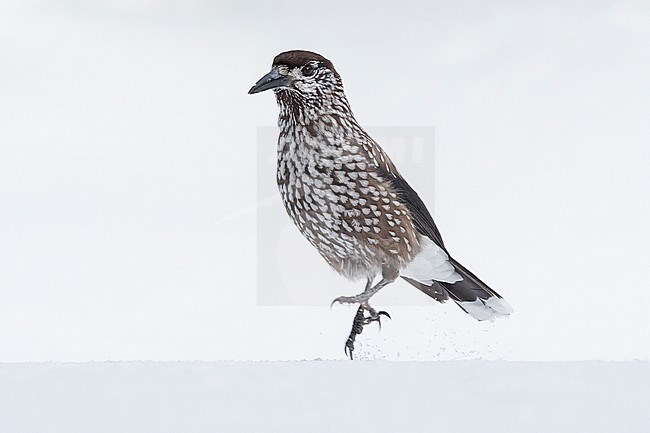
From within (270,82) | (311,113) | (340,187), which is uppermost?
(270,82)

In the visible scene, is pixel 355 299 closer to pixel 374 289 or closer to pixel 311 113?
pixel 374 289

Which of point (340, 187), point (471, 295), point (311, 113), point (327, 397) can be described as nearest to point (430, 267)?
point (471, 295)

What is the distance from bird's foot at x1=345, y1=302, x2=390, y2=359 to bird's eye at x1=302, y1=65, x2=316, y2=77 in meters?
0.95

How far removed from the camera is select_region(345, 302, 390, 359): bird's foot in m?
3.38

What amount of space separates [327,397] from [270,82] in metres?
1.40

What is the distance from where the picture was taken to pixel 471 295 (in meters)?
3.52

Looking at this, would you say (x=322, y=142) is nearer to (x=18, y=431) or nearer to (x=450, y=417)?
(x=450, y=417)

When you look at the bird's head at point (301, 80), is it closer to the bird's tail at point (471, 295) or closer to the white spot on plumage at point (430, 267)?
the white spot on plumage at point (430, 267)

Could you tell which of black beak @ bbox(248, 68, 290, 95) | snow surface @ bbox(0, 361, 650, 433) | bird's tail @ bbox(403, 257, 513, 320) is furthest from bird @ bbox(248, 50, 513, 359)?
snow surface @ bbox(0, 361, 650, 433)

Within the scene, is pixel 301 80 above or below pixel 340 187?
above

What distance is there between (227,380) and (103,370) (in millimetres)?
413

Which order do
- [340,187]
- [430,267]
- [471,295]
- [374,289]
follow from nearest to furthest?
[340,187]
[374,289]
[430,267]
[471,295]

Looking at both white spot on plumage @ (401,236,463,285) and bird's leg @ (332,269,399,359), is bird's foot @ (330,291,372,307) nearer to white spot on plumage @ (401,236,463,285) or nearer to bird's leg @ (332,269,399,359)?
bird's leg @ (332,269,399,359)

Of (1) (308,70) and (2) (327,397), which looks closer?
(2) (327,397)
